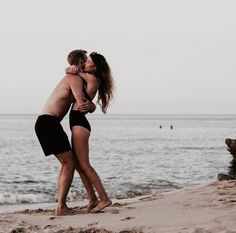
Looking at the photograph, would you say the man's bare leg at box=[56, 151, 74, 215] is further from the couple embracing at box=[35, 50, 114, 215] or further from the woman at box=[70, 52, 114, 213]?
the woman at box=[70, 52, 114, 213]

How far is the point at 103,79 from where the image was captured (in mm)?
6332

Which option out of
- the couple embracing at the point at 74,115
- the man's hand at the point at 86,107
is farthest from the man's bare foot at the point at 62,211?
the man's hand at the point at 86,107

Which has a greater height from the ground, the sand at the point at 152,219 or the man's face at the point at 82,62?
the man's face at the point at 82,62

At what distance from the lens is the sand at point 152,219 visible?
488 centimetres

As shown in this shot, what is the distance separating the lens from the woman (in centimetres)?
620

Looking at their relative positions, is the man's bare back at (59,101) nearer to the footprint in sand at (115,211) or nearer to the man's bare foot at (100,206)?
the man's bare foot at (100,206)

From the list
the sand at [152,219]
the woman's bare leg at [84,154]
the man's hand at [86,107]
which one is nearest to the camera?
the sand at [152,219]

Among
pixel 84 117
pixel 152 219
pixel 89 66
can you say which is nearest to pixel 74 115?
pixel 84 117

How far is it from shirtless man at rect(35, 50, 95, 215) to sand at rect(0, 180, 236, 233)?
1.56 feet

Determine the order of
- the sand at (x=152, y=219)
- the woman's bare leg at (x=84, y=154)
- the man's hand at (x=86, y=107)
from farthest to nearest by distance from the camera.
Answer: the woman's bare leg at (x=84, y=154)
the man's hand at (x=86, y=107)
the sand at (x=152, y=219)

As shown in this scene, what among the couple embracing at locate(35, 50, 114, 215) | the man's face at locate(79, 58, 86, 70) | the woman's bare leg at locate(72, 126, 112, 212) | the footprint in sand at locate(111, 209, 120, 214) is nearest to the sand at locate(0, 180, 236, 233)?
the footprint in sand at locate(111, 209, 120, 214)

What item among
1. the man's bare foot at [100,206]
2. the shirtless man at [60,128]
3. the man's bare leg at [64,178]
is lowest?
the man's bare foot at [100,206]

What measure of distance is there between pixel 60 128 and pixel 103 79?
846 mm

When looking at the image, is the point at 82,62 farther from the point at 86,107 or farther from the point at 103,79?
the point at 86,107
